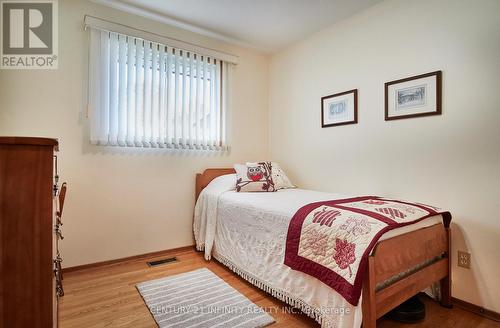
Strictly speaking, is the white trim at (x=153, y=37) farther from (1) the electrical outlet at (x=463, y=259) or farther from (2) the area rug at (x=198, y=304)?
(1) the electrical outlet at (x=463, y=259)

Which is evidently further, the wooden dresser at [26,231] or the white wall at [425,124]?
the white wall at [425,124]

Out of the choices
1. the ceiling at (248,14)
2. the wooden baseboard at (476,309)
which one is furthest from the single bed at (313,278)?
the ceiling at (248,14)

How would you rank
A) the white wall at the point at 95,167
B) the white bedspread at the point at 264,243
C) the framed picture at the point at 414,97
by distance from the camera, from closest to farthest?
the white bedspread at the point at 264,243, the framed picture at the point at 414,97, the white wall at the point at 95,167

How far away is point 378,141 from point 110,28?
8.98 feet

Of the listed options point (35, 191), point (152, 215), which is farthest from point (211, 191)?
point (35, 191)

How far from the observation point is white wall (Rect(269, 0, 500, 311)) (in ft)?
5.79

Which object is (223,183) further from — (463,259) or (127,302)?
(463,259)

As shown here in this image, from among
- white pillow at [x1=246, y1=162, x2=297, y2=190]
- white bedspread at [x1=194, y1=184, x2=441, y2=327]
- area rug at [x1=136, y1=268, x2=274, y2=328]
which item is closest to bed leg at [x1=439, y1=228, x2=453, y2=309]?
white bedspread at [x1=194, y1=184, x2=441, y2=327]

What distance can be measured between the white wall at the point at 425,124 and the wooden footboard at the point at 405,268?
22cm

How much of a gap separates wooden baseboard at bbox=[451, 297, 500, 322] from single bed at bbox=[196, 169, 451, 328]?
0.12m

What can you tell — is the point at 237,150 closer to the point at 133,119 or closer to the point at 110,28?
the point at 133,119

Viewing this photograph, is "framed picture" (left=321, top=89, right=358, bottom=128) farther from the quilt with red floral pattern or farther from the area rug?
the area rug

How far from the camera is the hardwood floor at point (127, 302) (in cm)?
163

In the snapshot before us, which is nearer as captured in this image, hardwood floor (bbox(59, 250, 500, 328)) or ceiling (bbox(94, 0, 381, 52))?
hardwood floor (bbox(59, 250, 500, 328))
